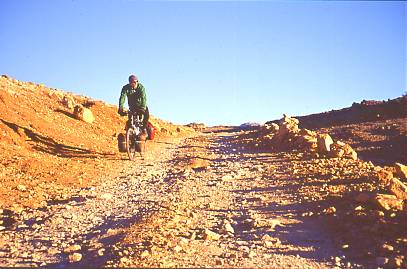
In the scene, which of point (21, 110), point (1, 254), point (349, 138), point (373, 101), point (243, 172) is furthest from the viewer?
point (373, 101)

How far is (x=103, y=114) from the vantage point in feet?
78.3

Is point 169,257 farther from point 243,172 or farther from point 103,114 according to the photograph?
point 103,114

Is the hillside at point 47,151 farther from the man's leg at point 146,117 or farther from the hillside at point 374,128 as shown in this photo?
the hillside at point 374,128

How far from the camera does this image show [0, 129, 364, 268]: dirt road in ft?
16.7

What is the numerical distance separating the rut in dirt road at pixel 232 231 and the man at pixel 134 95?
406 centimetres

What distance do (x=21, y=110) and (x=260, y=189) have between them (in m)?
11.4

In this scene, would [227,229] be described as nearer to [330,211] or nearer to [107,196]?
[330,211]

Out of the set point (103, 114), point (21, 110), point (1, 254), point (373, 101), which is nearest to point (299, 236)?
point (1, 254)

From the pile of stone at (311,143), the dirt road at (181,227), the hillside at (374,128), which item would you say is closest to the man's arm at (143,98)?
the dirt road at (181,227)

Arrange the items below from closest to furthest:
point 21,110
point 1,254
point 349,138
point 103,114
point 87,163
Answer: point 1,254
point 87,163
point 21,110
point 103,114
point 349,138

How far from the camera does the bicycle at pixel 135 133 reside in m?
13.0

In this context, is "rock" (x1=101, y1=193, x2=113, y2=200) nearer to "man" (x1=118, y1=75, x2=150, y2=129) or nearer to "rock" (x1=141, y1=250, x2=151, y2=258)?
"rock" (x1=141, y1=250, x2=151, y2=258)

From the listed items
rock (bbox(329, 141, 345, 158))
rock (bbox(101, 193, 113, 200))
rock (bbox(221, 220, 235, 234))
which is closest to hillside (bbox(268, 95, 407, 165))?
rock (bbox(329, 141, 345, 158))

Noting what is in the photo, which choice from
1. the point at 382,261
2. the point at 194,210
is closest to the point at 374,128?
the point at 194,210
